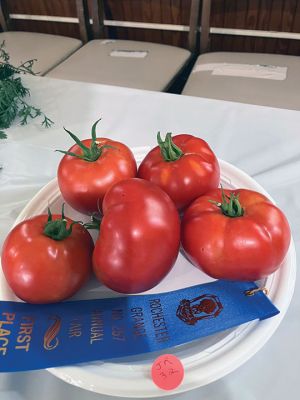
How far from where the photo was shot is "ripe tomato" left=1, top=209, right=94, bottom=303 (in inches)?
16.5

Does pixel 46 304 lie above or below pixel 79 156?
below

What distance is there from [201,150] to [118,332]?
0.27 metres

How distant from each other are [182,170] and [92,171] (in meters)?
0.12

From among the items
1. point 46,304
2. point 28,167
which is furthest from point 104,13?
point 46,304

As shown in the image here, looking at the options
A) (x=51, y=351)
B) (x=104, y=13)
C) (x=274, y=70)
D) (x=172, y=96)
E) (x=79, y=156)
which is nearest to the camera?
(x=51, y=351)

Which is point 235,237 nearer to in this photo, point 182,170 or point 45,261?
point 182,170

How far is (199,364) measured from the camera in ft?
1.28

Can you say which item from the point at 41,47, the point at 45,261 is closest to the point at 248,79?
the point at 41,47

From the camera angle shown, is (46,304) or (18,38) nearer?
(46,304)

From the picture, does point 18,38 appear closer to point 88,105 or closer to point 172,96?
point 88,105

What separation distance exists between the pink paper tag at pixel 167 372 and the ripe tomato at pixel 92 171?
0.73 ft

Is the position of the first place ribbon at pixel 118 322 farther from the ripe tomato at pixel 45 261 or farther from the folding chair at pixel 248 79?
the folding chair at pixel 248 79

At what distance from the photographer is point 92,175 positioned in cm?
49

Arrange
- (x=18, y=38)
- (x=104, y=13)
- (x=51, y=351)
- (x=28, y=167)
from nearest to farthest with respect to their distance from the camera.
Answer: (x=51, y=351) < (x=28, y=167) < (x=18, y=38) < (x=104, y=13)
